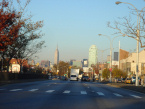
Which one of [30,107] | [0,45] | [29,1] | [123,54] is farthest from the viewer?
[123,54]

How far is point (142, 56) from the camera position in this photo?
425ft

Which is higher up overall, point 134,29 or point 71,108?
point 134,29

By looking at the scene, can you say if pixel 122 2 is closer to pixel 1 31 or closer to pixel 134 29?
pixel 134 29

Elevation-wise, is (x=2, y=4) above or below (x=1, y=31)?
above

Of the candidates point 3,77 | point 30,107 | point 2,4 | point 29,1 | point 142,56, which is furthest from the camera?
point 142,56

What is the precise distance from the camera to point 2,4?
3744 centimetres

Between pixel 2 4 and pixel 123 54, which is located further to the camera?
pixel 123 54

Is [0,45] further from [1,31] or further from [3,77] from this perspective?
[3,77]

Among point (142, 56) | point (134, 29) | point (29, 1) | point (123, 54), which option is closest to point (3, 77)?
point (29, 1)

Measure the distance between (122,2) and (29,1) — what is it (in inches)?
682

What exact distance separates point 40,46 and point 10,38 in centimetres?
3106

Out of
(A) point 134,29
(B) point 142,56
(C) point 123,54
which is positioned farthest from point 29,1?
(C) point 123,54

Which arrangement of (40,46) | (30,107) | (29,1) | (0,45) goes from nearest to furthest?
(30,107) → (0,45) → (29,1) → (40,46)

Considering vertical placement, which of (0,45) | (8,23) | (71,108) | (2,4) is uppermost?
(2,4)
